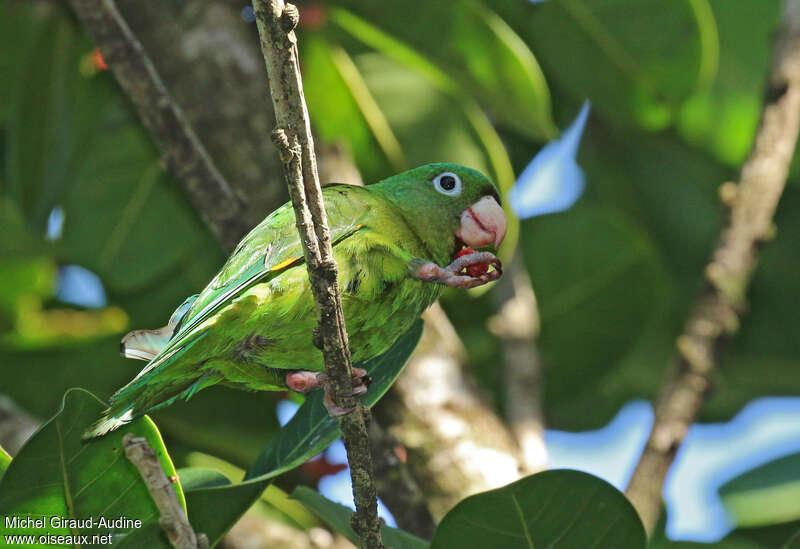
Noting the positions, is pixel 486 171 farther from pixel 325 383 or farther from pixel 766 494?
pixel 766 494

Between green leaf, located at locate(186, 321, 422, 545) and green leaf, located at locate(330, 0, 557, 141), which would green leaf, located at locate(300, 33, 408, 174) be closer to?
green leaf, located at locate(330, 0, 557, 141)

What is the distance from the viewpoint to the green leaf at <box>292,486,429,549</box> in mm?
2041

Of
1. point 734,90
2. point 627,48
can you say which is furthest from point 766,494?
point 627,48

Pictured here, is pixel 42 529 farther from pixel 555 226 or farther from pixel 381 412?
pixel 555 226

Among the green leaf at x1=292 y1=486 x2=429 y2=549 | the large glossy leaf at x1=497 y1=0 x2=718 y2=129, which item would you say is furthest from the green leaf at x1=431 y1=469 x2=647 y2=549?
the large glossy leaf at x1=497 y1=0 x2=718 y2=129

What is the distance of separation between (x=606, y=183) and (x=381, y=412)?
1785 mm

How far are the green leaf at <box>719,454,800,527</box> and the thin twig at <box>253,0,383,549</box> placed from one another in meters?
2.38

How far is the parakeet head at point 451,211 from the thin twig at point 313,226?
0.65 m

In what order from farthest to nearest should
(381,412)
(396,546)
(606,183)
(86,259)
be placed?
(606,183)
(86,259)
(381,412)
(396,546)

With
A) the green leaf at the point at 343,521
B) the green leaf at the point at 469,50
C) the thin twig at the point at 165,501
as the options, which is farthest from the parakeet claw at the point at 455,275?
the green leaf at the point at 469,50

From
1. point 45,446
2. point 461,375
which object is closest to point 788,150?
point 461,375

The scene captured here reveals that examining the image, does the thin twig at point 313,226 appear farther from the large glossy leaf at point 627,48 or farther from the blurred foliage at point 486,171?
the large glossy leaf at point 627,48

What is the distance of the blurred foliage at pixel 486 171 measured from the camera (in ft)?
10.4

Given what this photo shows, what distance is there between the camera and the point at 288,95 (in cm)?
127
